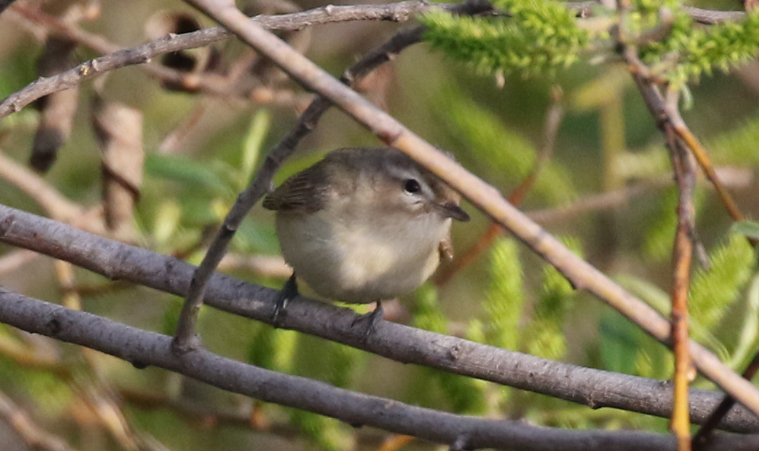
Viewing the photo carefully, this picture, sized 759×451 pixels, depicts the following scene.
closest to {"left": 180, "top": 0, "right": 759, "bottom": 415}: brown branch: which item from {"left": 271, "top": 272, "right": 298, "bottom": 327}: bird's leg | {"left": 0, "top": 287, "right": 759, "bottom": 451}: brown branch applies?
{"left": 0, "top": 287, "right": 759, "bottom": 451}: brown branch

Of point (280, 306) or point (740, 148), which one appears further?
point (740, 148)

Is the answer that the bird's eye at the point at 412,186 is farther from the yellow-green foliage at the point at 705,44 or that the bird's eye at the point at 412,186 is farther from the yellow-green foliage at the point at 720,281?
the yellow-green foliage at the point at 705,44

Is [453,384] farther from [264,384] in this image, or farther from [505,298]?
[264,384]

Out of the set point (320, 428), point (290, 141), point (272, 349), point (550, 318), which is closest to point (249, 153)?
point (272, 349)

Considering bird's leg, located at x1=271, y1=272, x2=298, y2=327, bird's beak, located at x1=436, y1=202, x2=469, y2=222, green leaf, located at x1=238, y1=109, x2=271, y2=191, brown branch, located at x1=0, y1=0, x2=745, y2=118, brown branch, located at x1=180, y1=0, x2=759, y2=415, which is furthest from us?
green leaf, located at x1=238, y1=109, x2=271, y2=191

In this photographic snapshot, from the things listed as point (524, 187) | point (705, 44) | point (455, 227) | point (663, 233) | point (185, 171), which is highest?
point (705, 44)

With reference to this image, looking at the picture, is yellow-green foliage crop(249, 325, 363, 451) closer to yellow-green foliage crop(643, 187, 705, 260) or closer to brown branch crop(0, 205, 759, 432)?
brown branch crop(0, 205, 759, 432)

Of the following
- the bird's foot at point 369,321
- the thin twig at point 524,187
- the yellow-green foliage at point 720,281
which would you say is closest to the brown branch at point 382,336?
the bird's foot at point 369,321
